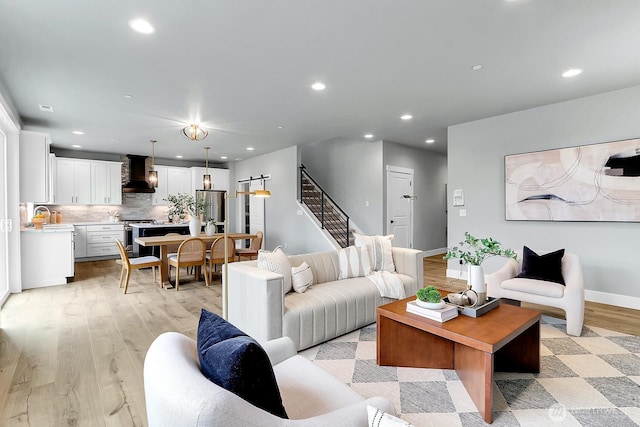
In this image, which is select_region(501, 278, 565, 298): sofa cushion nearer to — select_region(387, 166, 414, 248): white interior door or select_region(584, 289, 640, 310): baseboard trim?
select_region(584, 289, 640, 310): baseboard trim

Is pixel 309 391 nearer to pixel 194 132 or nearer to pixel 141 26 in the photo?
pixel 141 26

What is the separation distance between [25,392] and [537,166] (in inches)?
232

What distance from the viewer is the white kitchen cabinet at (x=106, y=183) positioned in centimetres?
783

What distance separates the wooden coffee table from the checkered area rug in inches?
3.1

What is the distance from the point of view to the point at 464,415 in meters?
1.92

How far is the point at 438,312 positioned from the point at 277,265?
143cm

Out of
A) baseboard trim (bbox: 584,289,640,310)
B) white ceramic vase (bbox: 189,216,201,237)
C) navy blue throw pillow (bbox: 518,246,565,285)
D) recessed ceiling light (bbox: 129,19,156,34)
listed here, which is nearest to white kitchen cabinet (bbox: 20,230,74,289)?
white ceramic vase (bbox: 189,216,201,237)

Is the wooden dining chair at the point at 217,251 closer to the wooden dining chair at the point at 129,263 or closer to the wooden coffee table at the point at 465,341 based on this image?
the wooden dining chair at the point at 129,263

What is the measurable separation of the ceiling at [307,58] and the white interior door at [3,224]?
0.65 meters

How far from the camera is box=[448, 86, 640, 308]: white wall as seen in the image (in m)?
3.92

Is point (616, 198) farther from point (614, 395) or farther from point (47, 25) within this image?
point (47, 25)

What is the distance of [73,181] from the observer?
7.55 m

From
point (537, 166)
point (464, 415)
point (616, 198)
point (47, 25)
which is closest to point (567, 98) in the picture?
point (537, 166)

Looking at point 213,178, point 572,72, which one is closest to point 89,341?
point 572,72
